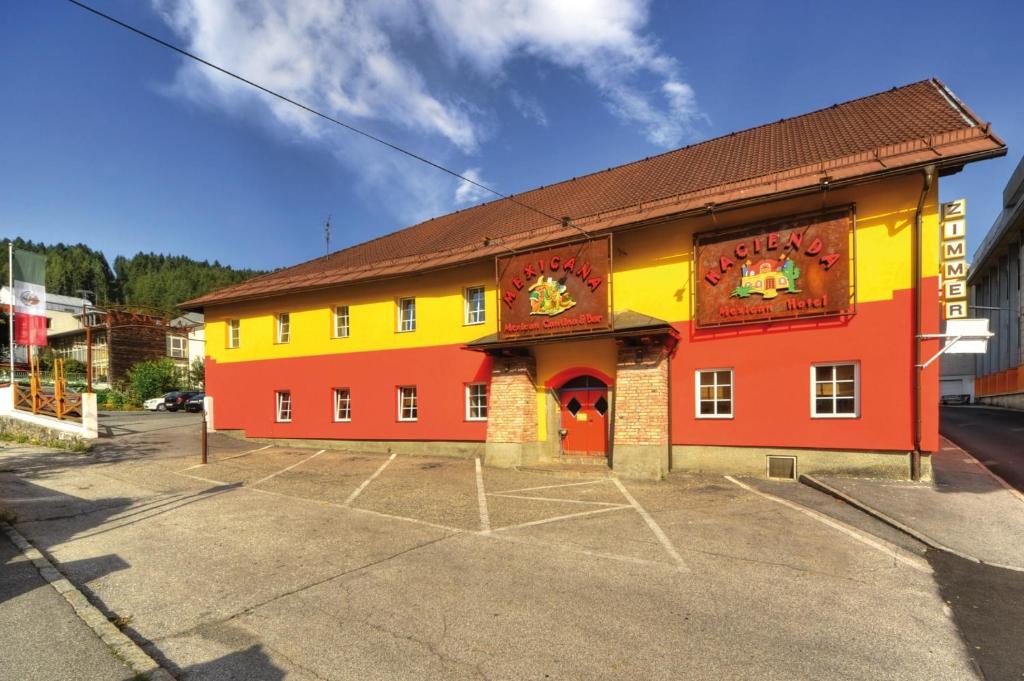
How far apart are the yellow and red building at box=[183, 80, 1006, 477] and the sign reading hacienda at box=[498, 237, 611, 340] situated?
0.14 feet

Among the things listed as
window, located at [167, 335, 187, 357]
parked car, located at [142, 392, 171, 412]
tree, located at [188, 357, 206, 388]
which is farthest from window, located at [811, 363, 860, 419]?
window, located at [167, 335, 187, 357]

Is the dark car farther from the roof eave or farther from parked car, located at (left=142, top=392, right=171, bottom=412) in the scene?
the roof eave

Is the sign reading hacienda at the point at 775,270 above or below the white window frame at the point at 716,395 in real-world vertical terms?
above

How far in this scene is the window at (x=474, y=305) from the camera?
1662 cm

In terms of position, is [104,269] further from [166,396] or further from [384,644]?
[384,644]

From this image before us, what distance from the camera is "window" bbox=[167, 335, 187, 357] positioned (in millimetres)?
49528

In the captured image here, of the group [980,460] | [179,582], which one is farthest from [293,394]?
[980,460]

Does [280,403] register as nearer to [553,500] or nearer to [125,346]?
[553,500]

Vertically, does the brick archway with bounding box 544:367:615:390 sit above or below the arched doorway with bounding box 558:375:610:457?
above

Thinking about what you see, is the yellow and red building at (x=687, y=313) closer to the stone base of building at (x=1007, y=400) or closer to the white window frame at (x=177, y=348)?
the stone base of building at (x=1007, y=400)

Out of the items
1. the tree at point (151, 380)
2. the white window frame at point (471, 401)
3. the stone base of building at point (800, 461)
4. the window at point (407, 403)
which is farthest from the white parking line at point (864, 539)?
the tree at point (151, 380)

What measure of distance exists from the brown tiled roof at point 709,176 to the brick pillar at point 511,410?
342 centimetres

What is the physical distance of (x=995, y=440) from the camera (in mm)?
15609

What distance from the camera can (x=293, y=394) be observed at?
799 inches
